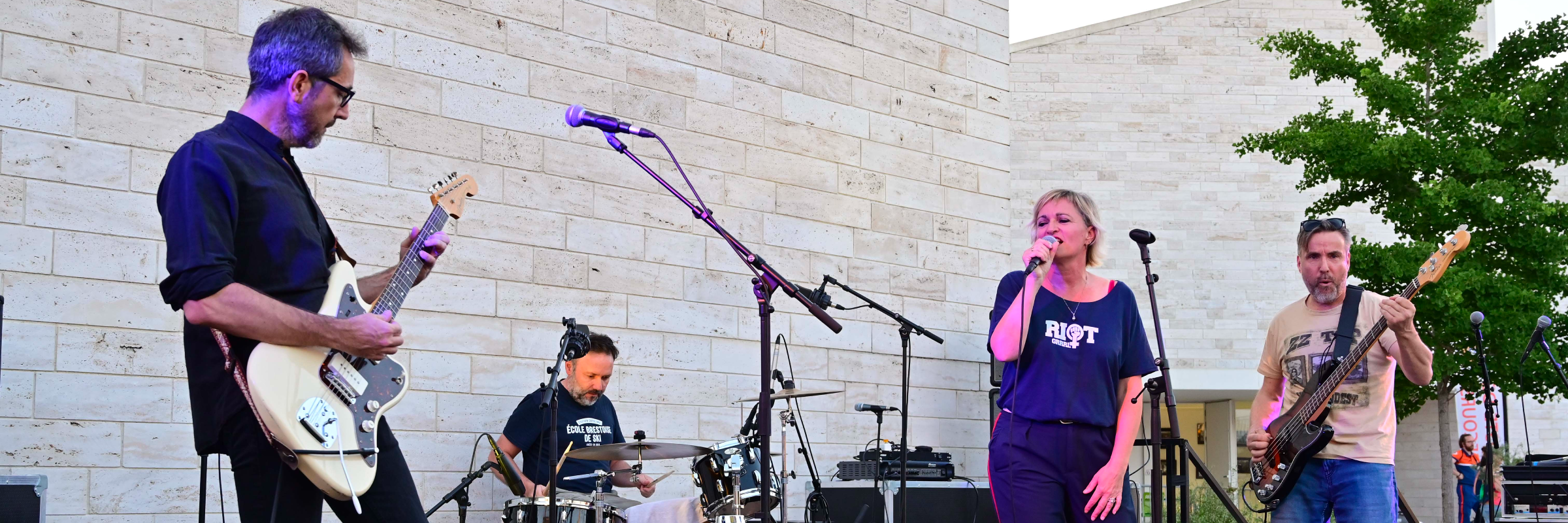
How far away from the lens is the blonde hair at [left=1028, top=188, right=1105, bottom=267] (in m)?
3.74

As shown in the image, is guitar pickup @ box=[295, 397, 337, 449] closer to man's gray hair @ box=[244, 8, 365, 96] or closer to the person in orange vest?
man's gray hair @ box=[244, 8, 365, 96]

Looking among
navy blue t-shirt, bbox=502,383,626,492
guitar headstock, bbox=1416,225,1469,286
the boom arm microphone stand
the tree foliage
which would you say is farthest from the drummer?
the tree foliage

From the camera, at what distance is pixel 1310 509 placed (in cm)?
420

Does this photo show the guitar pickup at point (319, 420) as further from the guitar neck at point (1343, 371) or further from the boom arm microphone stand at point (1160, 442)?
the guitar neck at point (1343, 371)

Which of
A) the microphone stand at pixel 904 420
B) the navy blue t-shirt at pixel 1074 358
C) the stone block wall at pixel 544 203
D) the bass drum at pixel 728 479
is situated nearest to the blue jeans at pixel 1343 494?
the navy blue t-shirt at pixel 1074 358

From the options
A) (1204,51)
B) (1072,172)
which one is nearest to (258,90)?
(1072,172)

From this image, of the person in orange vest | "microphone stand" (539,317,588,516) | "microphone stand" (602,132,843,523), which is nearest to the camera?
"microphone stand" (602,132,843,523)

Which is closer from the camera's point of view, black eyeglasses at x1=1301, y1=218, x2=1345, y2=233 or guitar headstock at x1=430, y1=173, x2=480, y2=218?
guitar headstock at x1=430, y1=173, x2=480, y2=218

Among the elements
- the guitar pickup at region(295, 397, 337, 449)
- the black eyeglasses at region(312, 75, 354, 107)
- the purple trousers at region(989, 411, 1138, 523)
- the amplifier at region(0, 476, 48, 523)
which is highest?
the black eyeglasses at region(312, 75, 354, 107)

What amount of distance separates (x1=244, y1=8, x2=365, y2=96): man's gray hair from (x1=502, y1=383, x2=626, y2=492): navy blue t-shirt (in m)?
3.05

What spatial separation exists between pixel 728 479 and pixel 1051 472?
2.41m

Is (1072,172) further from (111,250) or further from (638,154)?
(111,250)

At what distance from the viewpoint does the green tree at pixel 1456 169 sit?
39.3ft

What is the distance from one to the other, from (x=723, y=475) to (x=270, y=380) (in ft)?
11.0
